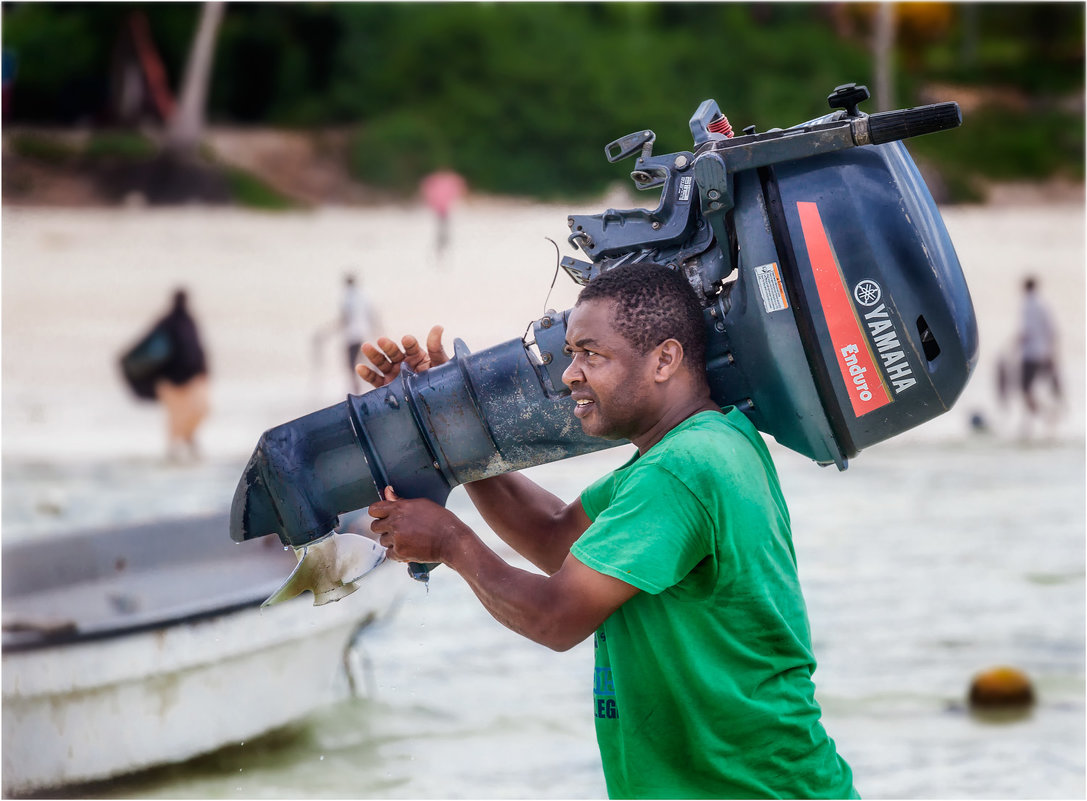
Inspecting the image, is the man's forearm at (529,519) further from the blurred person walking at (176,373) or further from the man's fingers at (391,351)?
the blurred person walking at (176,373)

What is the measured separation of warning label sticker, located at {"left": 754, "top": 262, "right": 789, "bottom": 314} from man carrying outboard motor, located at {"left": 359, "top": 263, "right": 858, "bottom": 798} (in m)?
0.13

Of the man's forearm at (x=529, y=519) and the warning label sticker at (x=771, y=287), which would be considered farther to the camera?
the man's forearm at (x=529, y=519)

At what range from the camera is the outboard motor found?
7.75ft

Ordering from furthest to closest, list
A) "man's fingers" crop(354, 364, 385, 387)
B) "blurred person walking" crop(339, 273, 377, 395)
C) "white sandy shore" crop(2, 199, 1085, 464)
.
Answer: "white sandy shore" crop(2, 199, 1085, 464), "blurred person walking" crop(339, 273, 377, 395), "man's fingers" crop(354, 364, 385, 387)

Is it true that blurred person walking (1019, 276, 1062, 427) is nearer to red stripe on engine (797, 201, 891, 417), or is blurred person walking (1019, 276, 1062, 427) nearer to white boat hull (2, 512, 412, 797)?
white boat hull (2, 512, 412, 797)

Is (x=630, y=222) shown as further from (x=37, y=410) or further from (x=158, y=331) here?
(x=37, y=410)

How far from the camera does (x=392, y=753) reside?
19.1ft

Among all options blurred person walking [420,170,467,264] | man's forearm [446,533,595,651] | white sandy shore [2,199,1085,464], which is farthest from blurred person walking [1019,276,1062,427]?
man's forearm [446,533,595,651]

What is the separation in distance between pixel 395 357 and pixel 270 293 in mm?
17772

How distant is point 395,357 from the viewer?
8.68 feet

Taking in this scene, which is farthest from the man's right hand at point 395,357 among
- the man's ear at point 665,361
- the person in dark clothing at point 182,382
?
the person in dark clothing at point 182,382

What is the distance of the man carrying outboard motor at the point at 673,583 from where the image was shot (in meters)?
2.12

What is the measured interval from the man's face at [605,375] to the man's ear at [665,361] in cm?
1

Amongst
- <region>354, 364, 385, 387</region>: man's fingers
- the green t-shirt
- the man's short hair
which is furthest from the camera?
<region>354, 364, 385, 387</region>: man's fingers
